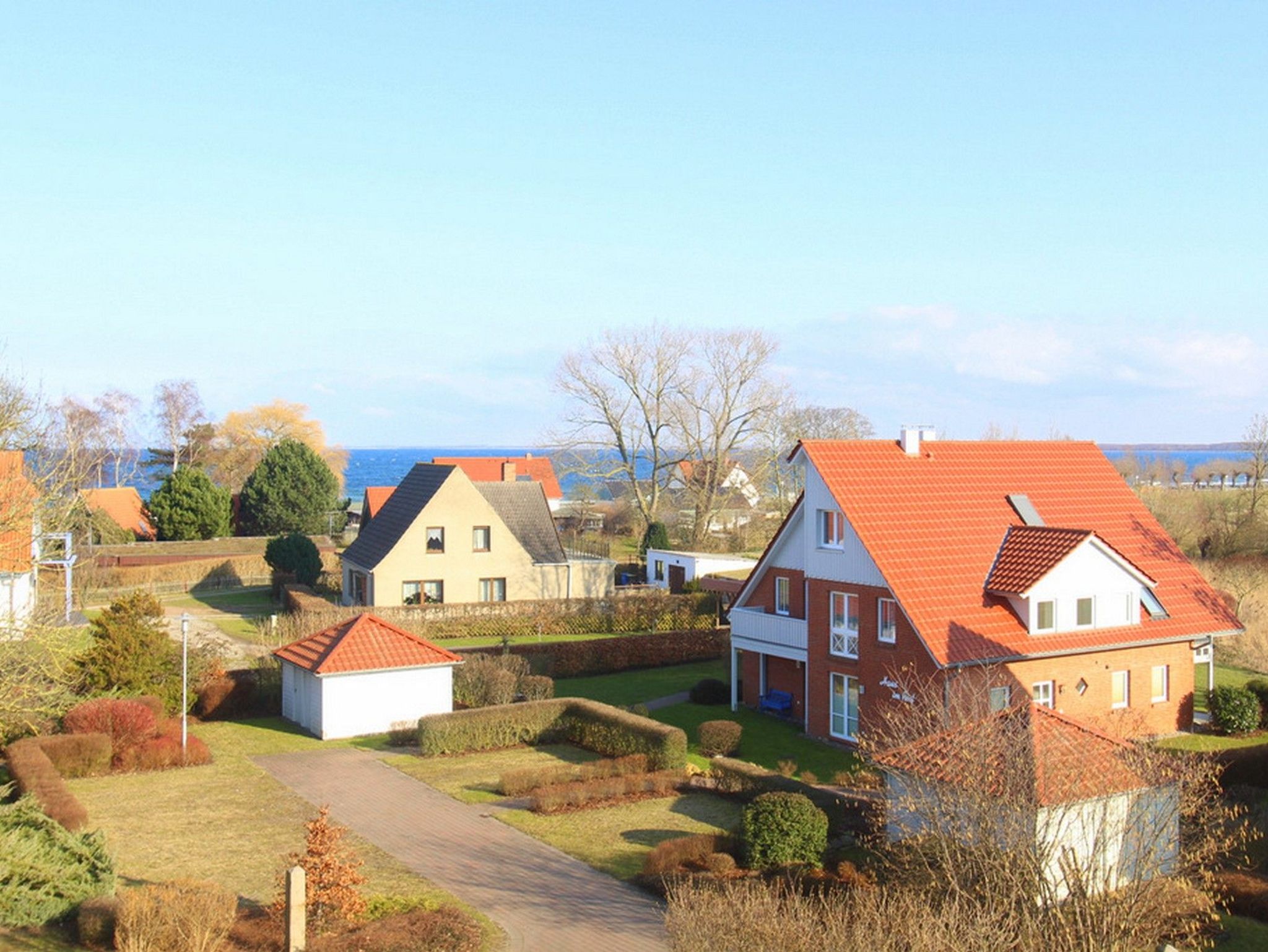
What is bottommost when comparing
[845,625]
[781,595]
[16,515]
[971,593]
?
[845,625]

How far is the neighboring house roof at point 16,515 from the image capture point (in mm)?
19875

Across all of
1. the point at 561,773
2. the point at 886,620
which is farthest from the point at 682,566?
the point at 561,773

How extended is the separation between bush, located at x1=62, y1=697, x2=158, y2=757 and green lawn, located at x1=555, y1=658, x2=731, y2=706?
42.4ft

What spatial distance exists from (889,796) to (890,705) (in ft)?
28.2

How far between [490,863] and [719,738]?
9.10 meters

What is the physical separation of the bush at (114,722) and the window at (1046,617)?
2125 cm

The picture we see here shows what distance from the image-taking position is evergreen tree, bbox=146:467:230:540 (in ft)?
220

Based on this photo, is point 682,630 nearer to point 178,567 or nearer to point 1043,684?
point 1043,684

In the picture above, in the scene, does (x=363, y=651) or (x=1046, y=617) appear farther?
(x=363, y=651)

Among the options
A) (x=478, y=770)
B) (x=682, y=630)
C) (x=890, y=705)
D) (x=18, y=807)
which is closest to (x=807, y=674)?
(x=890, y=705)

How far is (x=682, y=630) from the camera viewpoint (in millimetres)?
43031

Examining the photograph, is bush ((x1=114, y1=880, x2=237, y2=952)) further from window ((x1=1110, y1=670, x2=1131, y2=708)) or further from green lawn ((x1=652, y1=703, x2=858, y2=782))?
window ((x1=1110, y1=670, x2=1131, y2=708))

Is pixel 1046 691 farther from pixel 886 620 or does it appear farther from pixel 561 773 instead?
pixel 561 773

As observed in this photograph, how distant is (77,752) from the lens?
25.8 meters
